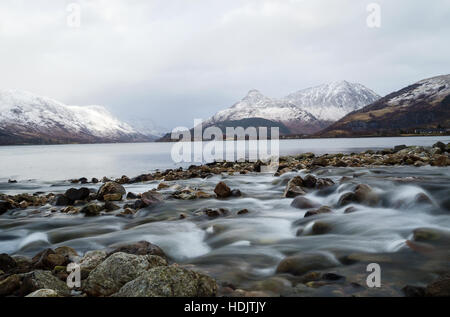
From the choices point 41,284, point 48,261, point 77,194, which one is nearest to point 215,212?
point 48,261

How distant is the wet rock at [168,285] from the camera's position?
189 inches

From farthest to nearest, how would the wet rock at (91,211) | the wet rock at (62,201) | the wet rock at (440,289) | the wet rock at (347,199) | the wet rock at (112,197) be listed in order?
the wet rock at (112,197)
the wet rock at (62,201)
the wet rock at (91,211)
the wet rock at (347,199)
the wet rock at (440,289)

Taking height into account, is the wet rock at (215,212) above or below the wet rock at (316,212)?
below

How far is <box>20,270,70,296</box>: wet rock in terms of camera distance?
213 inches

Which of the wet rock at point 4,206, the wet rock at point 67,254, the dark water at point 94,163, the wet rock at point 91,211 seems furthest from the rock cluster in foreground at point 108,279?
the dark water at point 94,163

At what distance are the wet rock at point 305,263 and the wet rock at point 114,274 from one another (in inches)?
108

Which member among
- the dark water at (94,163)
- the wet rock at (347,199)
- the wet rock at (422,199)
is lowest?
the dark water at (94,163)

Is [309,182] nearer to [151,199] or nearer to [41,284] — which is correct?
[151,199]

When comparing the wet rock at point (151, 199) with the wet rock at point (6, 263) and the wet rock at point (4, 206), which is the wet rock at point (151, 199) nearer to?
the wet rock at point (4, 206)

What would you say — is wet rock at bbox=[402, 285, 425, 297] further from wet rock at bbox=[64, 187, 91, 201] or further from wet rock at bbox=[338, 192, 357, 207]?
wet rock at bbox=[64, 187, 91, 201]
